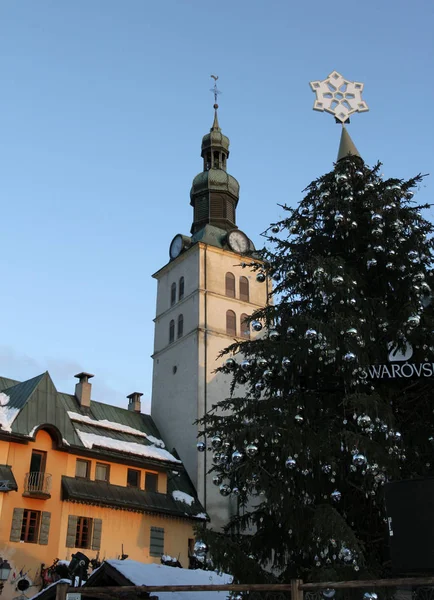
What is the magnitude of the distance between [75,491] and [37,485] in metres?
1.84

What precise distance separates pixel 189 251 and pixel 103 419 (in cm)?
1271

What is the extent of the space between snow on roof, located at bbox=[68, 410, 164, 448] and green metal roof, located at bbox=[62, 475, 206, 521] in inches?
171

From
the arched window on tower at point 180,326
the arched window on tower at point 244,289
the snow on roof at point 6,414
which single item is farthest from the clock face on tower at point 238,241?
the snow on roof at point 6,414

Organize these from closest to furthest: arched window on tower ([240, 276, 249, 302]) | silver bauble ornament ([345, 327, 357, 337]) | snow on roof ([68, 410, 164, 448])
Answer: silver bauble ornament ([345, 327, 357, 337]) → snow on roof ([68, 410, 164, 448]) → arched window on tower ([240, 276, 249, 302])

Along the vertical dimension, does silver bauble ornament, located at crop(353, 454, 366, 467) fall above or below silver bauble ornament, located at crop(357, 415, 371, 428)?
below

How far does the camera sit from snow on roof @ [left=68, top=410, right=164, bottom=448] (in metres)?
36.5

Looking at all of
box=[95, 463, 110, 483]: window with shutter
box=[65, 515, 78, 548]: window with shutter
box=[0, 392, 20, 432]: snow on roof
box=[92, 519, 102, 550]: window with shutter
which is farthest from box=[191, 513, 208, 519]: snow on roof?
box=[0, 392, 20, 432]: snow on roof

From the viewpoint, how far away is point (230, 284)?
1807 inches

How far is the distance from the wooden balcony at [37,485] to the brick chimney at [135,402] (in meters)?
14.3

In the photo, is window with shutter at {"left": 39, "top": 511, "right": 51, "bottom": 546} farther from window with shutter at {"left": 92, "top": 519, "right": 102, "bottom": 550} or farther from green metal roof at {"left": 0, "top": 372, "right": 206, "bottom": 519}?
window with shutter at {"left": 92, "top": 519, "right": 102, "bottom": 550}

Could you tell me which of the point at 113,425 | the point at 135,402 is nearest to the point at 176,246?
the point at 135,402

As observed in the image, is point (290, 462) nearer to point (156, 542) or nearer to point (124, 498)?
point (124, 498)

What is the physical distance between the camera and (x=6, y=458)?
97.0 ft

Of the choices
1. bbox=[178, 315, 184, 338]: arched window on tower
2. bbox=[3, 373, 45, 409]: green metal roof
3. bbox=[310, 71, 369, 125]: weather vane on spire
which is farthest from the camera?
bbox=[178, 315, 184, 338]: arched window on tower
